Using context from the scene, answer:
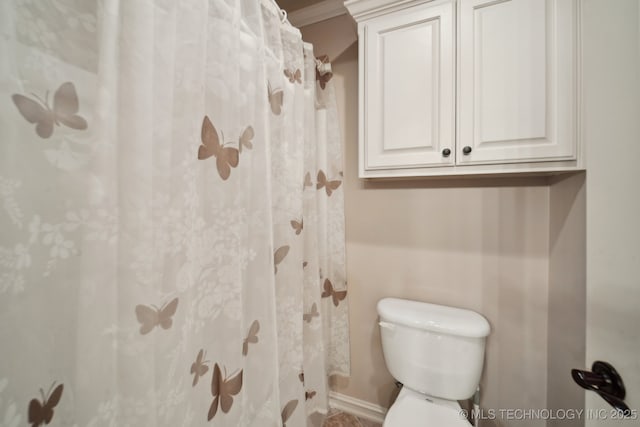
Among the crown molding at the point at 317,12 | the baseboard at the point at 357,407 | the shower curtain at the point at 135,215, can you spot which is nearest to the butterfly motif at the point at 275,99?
the shower curtain at the point at 135,215

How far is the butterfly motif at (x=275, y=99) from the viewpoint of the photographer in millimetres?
925

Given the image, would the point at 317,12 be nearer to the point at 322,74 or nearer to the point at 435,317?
the point at 322,74

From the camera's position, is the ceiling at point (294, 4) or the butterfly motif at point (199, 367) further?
the ceiling at point (294, 4)

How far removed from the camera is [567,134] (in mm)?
818

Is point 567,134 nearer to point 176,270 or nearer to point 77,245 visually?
point 176,270

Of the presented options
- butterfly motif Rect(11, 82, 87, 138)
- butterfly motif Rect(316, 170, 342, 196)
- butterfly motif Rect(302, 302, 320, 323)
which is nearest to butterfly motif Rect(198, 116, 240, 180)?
butterfly motif Rect(11, 82, 87, 138)

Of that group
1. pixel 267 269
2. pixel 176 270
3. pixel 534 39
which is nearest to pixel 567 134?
pixel 534 39

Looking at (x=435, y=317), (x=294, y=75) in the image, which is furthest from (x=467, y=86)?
(x=435, y=317)

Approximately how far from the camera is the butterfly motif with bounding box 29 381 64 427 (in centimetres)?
39

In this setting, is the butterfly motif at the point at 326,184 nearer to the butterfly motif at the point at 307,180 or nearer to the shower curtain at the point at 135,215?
the butterfly motif at the point at 307,180

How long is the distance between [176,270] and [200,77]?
1.62ft

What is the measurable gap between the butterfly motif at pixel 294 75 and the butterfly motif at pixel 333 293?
1.03 meters

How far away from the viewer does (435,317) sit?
1062mm

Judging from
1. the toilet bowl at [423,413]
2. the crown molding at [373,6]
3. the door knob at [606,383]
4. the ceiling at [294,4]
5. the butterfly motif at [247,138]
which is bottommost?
the toilet bowl at [423,413]
